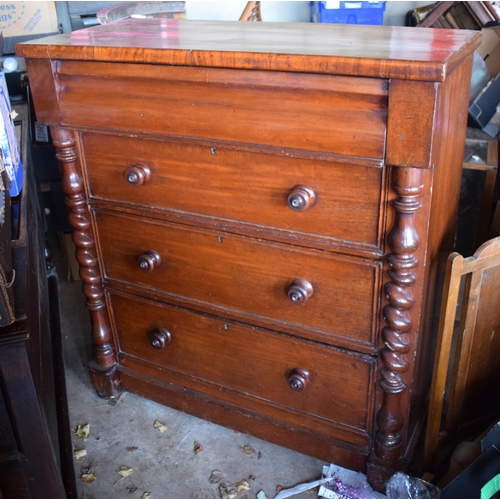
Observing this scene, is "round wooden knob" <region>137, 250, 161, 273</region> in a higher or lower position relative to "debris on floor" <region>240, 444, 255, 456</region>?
higher

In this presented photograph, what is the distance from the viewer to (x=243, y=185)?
1341 mm

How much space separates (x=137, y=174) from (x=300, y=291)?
0.50 meters

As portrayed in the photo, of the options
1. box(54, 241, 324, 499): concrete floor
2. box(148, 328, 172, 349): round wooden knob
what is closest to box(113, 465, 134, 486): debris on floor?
box(54, 241, 324, 499): concrete floor

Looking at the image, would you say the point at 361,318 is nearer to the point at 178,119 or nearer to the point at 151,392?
the point at 178,119

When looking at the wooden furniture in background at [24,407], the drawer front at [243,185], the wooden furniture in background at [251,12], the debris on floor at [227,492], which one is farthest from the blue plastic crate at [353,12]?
the debris on floor at [227,492]

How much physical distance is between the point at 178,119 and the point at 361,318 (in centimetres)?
63

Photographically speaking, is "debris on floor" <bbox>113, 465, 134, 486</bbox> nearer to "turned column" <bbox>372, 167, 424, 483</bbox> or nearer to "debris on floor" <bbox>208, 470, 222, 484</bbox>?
"debris on floor" <bbox>208, 470, 222, 484</bbox>

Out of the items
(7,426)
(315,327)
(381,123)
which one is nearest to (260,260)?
(315,327)

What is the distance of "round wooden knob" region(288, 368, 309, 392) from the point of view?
1.47m

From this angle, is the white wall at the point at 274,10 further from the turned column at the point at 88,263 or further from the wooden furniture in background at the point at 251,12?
the turned column at the point at 88,263

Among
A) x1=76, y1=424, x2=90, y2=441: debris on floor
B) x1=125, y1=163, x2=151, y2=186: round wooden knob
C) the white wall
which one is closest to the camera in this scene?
x1=125, y1=163, x2=151, y2=186: round wooden knob

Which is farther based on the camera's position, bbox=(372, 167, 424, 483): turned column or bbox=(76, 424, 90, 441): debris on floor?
bbox=(76, 424, 90, 441): debris on floor

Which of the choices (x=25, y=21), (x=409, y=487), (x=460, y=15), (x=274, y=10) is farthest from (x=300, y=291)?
(x=274, y=10)

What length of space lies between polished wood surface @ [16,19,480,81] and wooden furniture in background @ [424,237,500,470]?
461 mm
